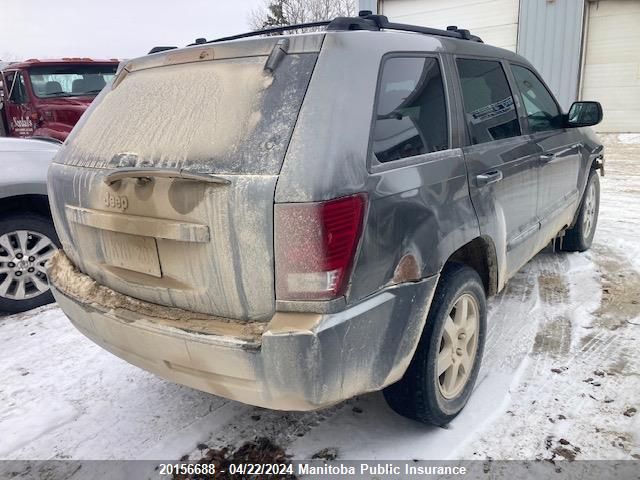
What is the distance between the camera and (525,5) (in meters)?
13.6

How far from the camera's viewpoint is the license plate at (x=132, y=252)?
2.12 metres

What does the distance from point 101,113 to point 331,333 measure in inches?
65.6

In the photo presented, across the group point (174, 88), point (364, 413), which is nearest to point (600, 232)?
point (364, 413)

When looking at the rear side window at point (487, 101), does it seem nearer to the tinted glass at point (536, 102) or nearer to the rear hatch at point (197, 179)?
the tinted glass at point (536, 102)

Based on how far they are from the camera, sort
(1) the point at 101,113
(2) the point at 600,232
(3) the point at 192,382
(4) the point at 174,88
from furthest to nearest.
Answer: (2) the point at 600,232 < (1) the point at 101,113 < (4) the point at 174,88 < (3) the point at 192,382

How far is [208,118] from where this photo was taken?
2.04 metres

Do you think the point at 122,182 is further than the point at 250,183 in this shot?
Yes

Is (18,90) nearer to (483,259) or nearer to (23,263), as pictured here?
(23,263)

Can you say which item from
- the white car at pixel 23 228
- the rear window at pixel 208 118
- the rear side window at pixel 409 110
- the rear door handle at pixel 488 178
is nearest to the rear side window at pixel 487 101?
the rear door handle at pixel 488 178

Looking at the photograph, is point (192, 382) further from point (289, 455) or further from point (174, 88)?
point (174, 88)

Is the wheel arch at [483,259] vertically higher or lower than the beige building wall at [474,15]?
lower

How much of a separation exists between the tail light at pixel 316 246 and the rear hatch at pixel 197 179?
0.06 metres

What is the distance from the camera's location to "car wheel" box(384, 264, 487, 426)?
233cm

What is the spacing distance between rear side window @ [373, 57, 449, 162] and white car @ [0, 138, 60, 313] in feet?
10.3
